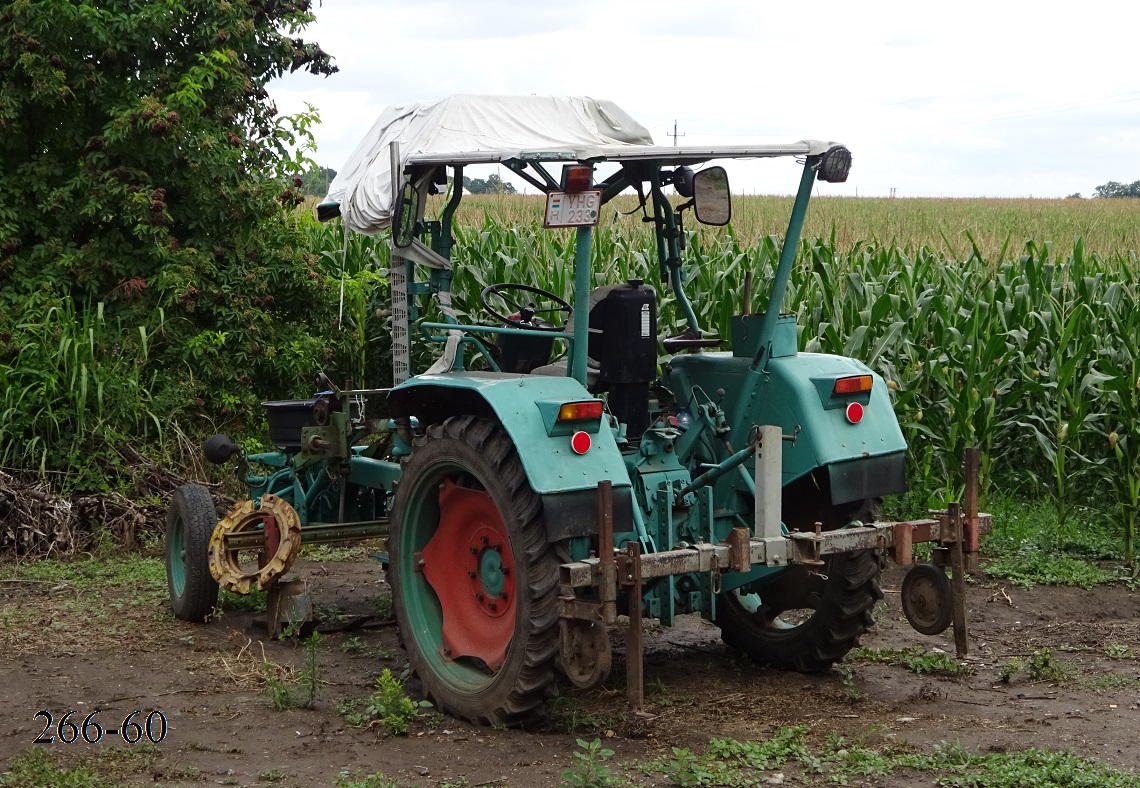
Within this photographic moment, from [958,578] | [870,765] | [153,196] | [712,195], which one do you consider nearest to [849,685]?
[958,578]

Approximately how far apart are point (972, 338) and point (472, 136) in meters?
4.49

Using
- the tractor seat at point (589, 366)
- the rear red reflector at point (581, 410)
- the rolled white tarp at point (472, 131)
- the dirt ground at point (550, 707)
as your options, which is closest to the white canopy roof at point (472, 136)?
the rolled white tarp at point (472, 131)

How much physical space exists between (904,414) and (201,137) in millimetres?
5412

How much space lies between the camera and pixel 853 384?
5477 mm

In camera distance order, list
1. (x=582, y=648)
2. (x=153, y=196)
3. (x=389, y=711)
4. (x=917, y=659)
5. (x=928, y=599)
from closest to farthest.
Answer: (x=582, y=648), (x=389, y=711), (x=928, y=599), (x=917, y=659), (x=153, y=196)

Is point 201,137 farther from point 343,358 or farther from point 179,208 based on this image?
point 343,358

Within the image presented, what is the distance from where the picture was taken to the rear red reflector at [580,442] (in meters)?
4.88

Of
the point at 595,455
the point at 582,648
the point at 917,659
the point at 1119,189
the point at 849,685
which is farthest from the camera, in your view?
the point at 1119,189

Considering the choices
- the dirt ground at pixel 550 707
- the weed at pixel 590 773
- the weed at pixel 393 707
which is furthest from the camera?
the weed at pixel 393 707

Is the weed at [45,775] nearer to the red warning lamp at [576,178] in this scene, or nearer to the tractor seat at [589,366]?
the tractor seat at [589,366]

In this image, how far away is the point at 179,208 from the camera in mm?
9672

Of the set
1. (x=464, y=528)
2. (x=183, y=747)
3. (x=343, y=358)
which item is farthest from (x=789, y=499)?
(x=343, y=358)

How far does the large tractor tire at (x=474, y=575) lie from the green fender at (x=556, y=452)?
11 centimetres

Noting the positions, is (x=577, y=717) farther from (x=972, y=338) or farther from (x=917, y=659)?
(x=972, y=338)
